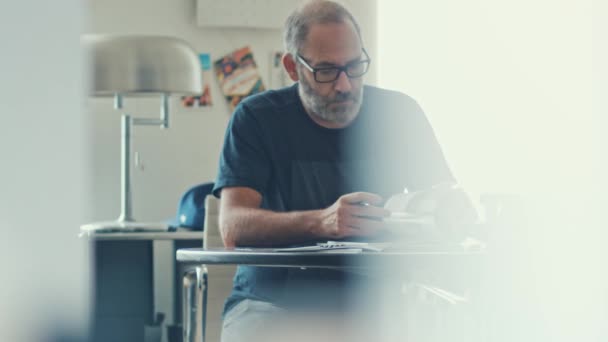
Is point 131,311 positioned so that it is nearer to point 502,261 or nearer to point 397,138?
point 397,138

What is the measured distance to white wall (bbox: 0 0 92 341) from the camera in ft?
10.6

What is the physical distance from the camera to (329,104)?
74.8 inches

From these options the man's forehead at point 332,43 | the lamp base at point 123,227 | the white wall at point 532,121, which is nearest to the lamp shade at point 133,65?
the lamp base at point 123,227

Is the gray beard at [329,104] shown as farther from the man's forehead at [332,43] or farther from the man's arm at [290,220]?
the man's arm at [290,220]

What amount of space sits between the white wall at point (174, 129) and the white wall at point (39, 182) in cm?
33

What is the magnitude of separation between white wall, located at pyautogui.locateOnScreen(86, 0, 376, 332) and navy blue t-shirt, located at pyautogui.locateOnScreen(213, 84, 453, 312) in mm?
1888

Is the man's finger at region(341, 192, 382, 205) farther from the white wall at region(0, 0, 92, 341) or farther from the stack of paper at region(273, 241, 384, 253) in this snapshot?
the white wall at region(0, 0, 92, 341)

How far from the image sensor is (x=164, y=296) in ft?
12.8

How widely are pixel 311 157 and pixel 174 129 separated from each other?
205 cm

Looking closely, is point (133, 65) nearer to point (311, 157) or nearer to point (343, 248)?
point (311, 157)

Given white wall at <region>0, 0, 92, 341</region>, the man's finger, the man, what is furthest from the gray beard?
white wall at <region>0, 0, 92, 341</region>

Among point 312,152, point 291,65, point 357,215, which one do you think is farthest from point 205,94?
point 357,215

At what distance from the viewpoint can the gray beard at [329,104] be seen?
6.21 feet

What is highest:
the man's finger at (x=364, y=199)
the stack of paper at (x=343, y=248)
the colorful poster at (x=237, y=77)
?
the colorful poster at (x=237, y=77)
